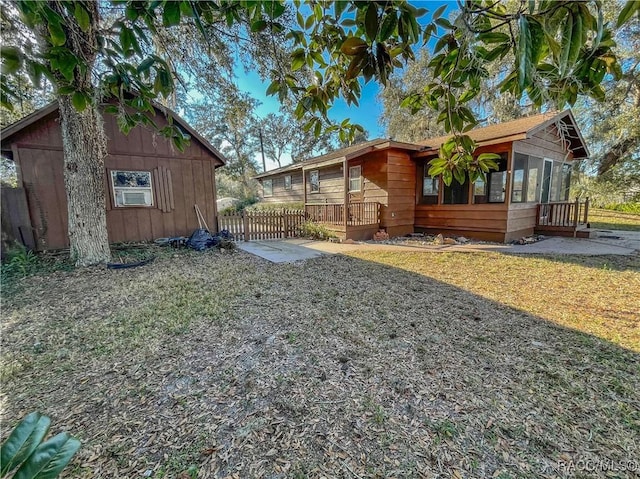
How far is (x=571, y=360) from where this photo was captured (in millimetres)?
2408

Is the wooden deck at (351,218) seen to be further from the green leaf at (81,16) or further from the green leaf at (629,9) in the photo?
the green leaf at (629,9)

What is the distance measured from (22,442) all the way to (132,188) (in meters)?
8.03

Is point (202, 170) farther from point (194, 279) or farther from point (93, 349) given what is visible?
point (93, 349)

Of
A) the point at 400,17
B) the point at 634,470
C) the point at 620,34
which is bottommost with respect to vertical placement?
the point at 634,470

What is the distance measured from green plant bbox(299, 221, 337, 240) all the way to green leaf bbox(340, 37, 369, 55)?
796 centimetres

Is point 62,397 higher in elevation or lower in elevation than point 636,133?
A: lower

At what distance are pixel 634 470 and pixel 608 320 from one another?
7.84 feet

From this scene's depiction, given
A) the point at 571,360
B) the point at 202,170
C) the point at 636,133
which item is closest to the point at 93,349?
the point at 571,360

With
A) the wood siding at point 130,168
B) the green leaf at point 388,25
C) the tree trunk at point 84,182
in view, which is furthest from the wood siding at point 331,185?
the green leaf at point 388,25

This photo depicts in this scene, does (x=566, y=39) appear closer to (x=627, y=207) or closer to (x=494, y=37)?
(x=494, y=37)

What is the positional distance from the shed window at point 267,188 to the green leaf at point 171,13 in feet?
56.0

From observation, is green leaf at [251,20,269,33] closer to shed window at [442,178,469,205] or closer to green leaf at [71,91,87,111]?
green leaf at [71,91,87,111]

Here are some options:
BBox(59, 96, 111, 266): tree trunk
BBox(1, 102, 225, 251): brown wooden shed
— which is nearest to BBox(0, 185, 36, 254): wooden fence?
BBox(1, 102, 225, 251): brown wooden shed

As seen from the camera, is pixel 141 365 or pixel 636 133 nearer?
pixel 141 365
